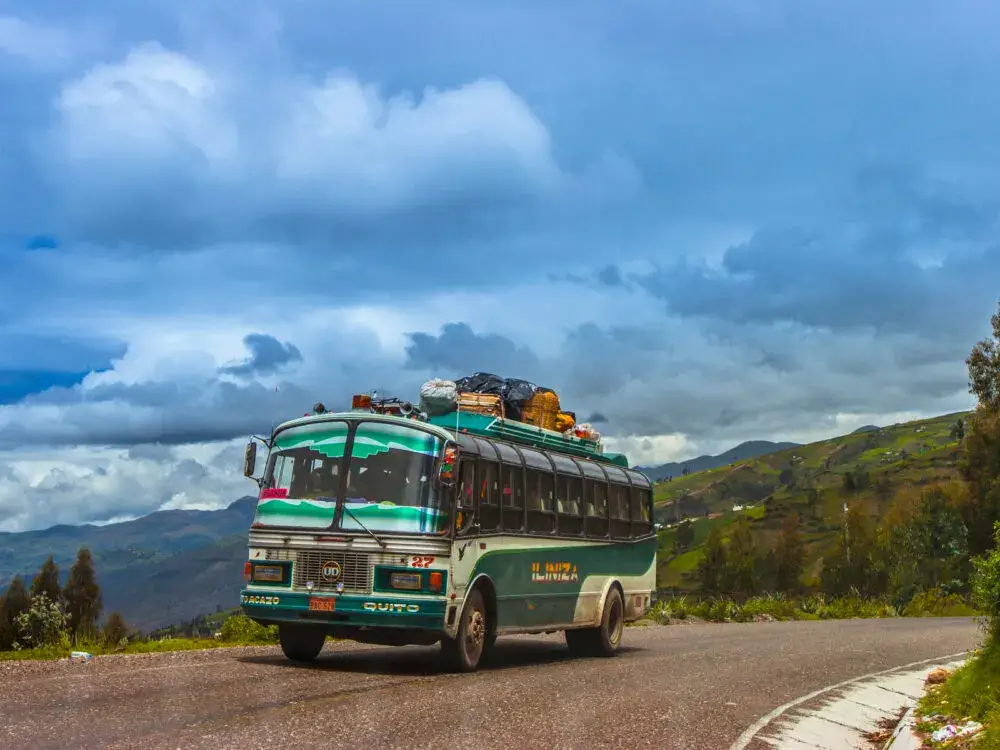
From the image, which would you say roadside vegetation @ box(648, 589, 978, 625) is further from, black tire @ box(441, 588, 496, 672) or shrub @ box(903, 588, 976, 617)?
black tire @ box(441, 588, 496, 672)

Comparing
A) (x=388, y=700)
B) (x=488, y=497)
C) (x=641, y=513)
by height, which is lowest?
(x=388, y=700)

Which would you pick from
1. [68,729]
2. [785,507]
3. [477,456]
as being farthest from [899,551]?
[68,729]

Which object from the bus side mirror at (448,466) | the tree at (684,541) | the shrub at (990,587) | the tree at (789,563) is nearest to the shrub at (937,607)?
the shrub at (990,587)

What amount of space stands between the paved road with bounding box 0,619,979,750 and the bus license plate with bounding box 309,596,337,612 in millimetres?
730

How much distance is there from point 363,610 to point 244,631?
21.4 feet

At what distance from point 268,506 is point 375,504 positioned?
151cm

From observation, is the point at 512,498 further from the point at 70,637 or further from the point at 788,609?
the point at 788,609

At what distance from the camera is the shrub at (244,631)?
19.6 meters

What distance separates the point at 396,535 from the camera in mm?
14328

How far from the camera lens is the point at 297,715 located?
10.3 meters

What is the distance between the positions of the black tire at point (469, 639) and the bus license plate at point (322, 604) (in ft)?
4.74

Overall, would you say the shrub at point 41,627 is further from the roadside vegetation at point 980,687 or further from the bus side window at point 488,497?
the roadside vegetation at point 980,687

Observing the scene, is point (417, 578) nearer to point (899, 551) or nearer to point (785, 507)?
point (899, 551)

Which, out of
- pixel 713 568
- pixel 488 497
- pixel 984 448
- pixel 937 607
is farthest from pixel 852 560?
pixel 488 497
